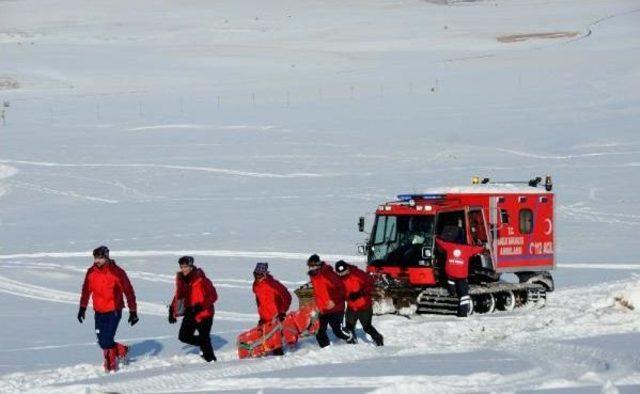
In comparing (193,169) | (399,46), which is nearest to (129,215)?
(193,169)

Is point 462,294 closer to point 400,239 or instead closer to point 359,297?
point 400,239

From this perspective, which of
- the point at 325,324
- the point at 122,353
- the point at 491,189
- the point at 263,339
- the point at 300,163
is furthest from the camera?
the point at 300,163

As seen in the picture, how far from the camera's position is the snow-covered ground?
12.8 metres

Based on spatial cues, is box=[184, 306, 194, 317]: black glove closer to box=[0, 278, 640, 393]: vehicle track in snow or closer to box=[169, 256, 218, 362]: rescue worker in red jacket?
box=[169, 256, 218, 362]: rescue worker in red jacket

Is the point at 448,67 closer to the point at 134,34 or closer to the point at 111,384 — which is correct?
the point at 134,34

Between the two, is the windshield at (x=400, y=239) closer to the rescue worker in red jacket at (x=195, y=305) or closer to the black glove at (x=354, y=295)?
the black glove at (x=354, y=295)

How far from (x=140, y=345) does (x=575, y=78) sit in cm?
4015

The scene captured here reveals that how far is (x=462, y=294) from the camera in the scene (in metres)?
17.2

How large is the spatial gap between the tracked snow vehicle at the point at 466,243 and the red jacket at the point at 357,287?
9.39 ft

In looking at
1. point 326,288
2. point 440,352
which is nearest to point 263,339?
point 326,288

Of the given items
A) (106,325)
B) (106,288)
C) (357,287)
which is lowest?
(106,325)

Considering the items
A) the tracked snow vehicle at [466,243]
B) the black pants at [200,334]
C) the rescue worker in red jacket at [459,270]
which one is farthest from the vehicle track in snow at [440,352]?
the tracked snow vehicle at [466,243]

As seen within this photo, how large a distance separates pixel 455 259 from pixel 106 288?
6.09 meters

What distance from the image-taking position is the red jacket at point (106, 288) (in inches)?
512
